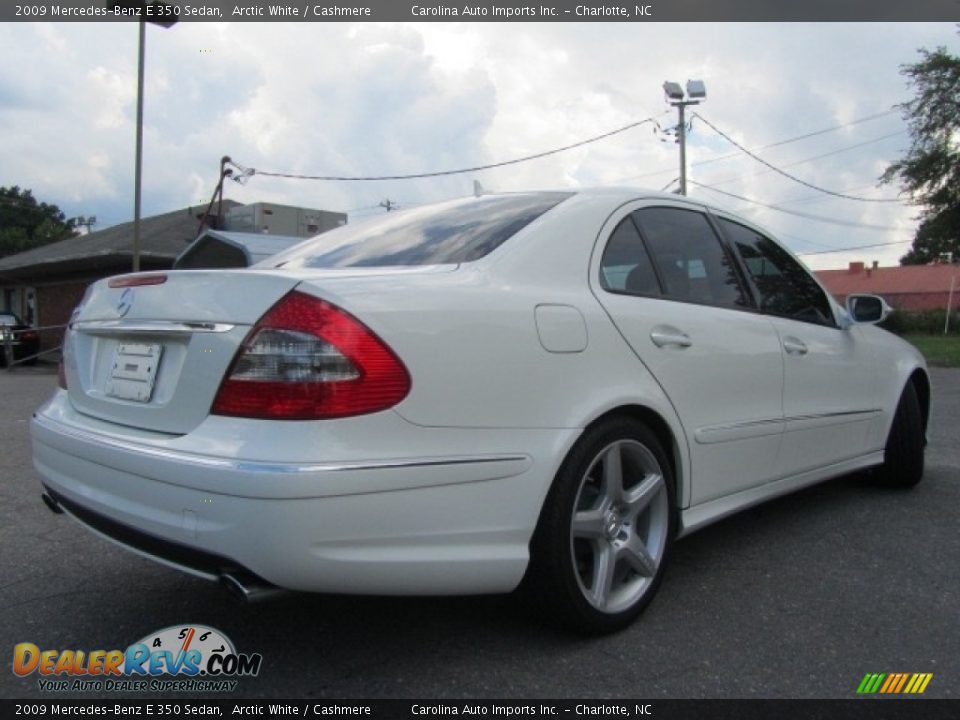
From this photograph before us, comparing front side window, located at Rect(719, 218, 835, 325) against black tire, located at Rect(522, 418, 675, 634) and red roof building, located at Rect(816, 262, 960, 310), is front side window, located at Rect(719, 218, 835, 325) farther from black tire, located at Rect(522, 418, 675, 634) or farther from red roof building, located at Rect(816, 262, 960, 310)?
red roof building, located at Rect(816, 262, 960, 310)

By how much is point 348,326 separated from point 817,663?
1.73 m

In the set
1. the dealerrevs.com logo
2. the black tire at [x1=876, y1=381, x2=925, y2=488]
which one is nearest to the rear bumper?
the dealerrevs.com logo

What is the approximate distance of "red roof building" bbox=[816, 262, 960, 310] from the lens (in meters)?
61.1

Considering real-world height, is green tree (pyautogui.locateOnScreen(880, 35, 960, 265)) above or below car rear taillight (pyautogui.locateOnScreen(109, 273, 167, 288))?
above

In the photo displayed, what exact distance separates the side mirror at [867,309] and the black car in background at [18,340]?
2002cm

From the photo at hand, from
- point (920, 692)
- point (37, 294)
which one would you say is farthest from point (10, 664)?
point (37, 294)

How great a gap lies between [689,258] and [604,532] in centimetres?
127

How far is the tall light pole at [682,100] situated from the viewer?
2395cm

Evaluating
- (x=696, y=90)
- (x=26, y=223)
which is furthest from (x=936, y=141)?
(x=26, y=223)

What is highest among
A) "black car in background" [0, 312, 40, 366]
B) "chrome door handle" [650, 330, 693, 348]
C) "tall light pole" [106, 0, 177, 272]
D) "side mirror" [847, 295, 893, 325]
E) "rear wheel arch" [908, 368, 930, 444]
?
"tall light pole" [106, 0, 177, 272]

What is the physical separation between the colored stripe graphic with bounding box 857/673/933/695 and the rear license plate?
7.28 ft

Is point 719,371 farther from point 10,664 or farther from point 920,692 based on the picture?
point 10,664

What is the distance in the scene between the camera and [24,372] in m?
17.3

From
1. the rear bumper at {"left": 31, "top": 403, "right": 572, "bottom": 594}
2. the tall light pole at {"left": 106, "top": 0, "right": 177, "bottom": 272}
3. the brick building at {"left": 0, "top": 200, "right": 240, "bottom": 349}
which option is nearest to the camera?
the rear bumper at {"left": 31, "top": 403, "right": 572, "bottom": 594}
